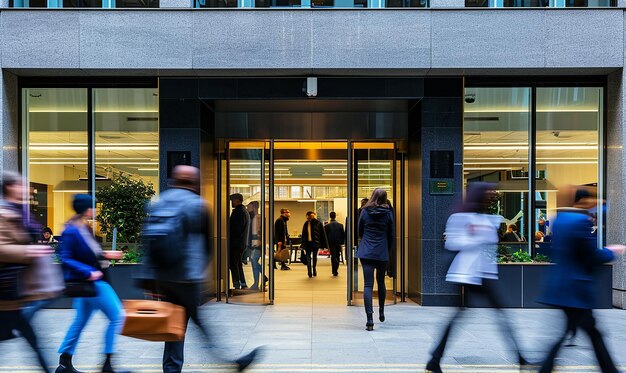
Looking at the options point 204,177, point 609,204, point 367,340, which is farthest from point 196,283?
point 609,204

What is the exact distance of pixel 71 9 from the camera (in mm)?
9633

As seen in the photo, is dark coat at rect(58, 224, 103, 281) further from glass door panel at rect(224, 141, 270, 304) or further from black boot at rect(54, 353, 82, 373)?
glass door panel at rect(224, 141, 270, 304)

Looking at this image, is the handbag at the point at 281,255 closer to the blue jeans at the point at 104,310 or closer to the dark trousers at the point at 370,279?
the dark trousers at the point at 370,279

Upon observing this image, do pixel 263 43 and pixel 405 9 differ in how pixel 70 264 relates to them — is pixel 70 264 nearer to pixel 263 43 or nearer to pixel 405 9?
pixel 263 43

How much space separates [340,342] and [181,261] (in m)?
3.30

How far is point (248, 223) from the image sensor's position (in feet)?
35.5

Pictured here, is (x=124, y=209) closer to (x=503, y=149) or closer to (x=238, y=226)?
(x=238, y=226)

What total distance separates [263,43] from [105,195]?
3.97 m

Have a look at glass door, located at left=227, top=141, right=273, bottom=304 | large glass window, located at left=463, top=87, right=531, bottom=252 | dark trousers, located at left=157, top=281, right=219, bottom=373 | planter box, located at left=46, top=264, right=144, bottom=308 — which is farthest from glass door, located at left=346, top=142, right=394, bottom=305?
dark trousers, located at left=157, top=281, right=219, bottom=373

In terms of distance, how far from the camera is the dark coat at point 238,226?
10.7 metres

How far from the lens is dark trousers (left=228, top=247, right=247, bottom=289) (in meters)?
10.8

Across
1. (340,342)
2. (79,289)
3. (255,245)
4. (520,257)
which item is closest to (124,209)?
(255,245)

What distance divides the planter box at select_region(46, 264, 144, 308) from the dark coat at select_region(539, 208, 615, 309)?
23.0 feet

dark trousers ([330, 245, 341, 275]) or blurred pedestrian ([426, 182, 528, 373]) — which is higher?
blurred pedestrian ([426, 182, 528, 373])
